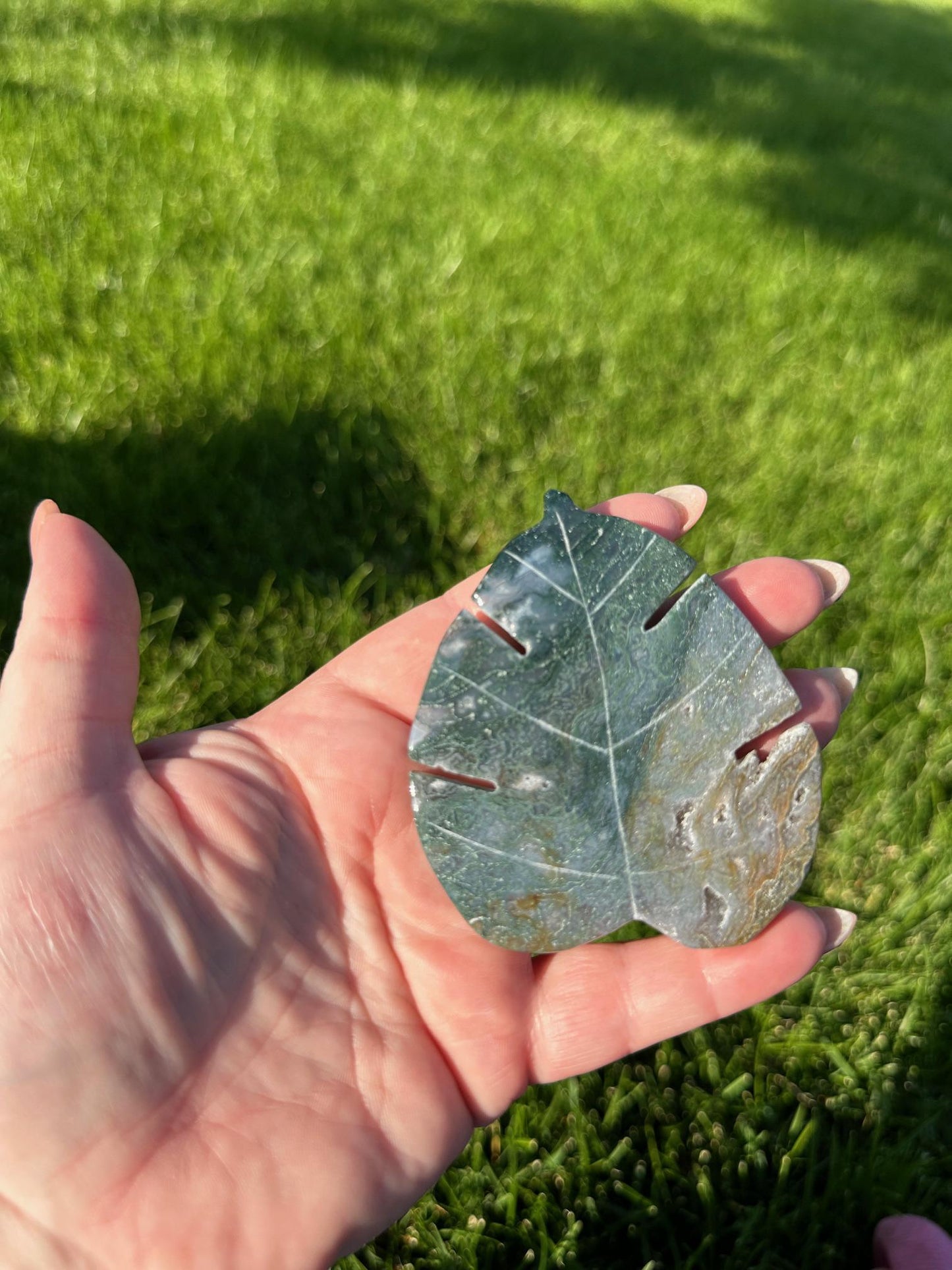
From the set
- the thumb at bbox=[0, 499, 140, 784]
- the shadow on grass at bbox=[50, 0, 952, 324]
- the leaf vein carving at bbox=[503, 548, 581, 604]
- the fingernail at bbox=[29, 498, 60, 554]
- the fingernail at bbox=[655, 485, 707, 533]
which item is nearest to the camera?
the thumb at bbox=[0, 499, 140, 784]

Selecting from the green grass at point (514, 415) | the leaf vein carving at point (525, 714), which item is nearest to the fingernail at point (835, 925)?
the green grass at point (514, 415)

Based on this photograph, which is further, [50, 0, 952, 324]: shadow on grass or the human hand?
[50, 0, 952, 324]: shadow on grass

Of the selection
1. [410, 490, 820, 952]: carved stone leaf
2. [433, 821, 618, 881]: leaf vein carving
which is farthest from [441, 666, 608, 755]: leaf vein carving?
[433, 821, 618, 881]: leaf vein carving

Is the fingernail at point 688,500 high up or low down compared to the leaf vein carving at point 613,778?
up

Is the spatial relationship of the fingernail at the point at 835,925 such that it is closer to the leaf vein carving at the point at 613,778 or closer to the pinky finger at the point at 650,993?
the pinky finger at the point at 650,993

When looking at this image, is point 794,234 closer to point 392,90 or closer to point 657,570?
point 392,90

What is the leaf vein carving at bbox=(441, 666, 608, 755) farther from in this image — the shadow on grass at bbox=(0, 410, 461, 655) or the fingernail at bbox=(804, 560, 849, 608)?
the shadow on grass at bbox=(0, 410, 461, 655)

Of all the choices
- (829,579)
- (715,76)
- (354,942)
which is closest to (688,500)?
(829,579)

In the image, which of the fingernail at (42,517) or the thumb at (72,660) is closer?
the thumb at (72,660)
